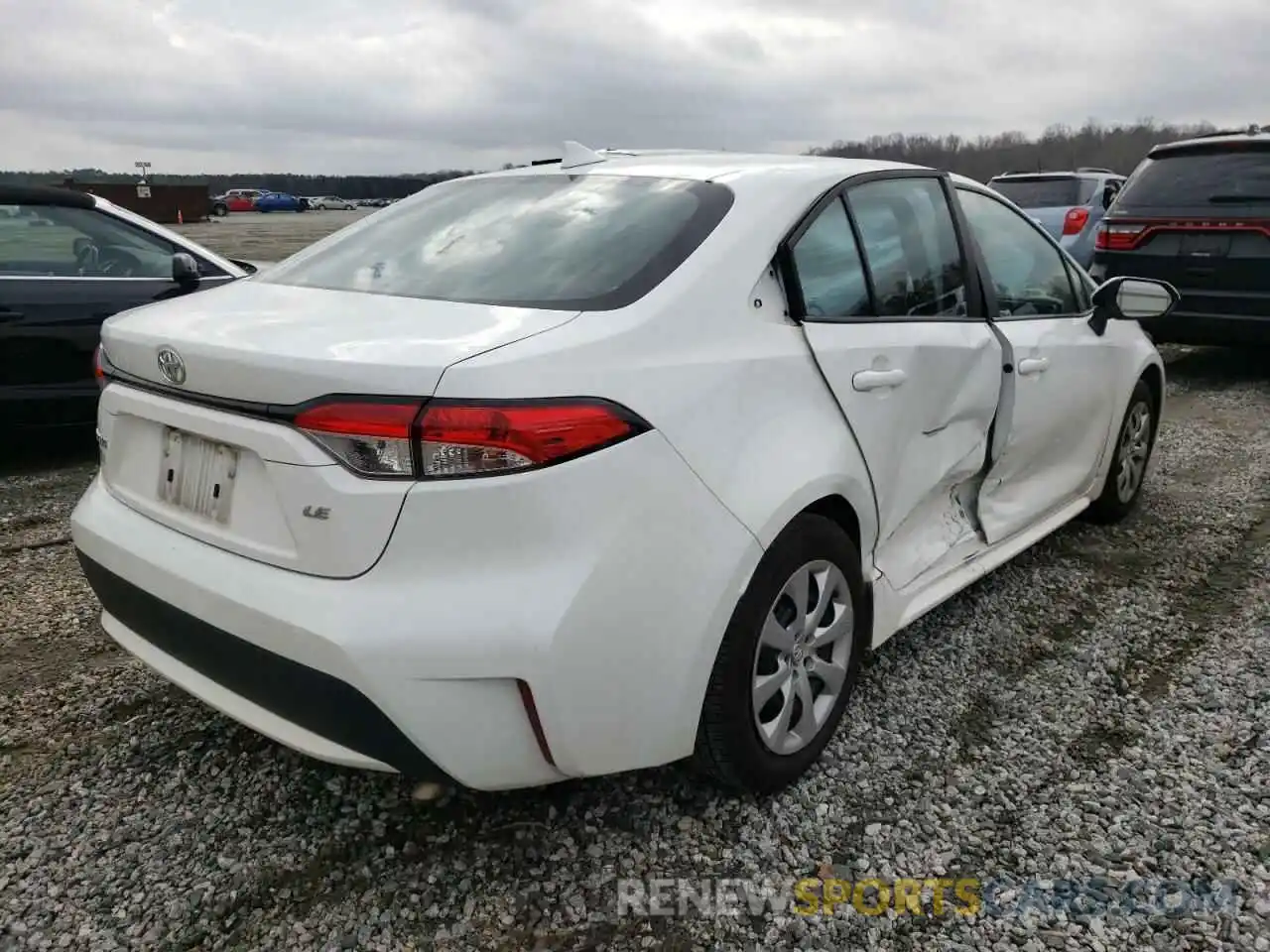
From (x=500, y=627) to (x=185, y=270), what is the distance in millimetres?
4042

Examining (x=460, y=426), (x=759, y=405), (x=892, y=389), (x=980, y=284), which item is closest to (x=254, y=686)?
(x=460, y=426)

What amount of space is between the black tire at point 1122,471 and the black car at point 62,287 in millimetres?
4495

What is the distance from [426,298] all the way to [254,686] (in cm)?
91

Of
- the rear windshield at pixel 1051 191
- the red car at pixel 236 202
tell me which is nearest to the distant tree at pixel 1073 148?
the rear windshield at pixel 1051 191

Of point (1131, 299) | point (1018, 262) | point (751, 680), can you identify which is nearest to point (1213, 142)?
point (1131, 299)

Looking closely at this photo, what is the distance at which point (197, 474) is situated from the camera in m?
2.17

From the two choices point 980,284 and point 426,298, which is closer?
point 426,298

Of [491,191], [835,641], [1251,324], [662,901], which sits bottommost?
[662,901]

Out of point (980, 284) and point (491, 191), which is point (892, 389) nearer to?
point (980, 284)

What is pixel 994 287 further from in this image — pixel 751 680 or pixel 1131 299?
pixel 751 680

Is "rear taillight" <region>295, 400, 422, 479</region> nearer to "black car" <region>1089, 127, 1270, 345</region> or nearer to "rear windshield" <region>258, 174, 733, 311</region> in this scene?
"rear windshield" <region>258, 174, 733, 311</region>

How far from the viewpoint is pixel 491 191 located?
294 centimetres

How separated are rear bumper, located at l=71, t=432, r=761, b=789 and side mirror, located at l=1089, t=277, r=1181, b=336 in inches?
99.1

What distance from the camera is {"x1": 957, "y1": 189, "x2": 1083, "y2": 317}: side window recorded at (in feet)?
11.2
